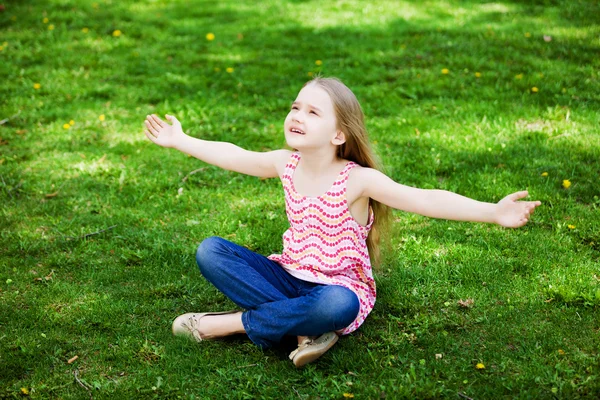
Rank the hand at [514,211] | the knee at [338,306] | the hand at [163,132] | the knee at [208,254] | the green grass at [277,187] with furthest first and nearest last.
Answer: the hand at [163,132], the knee at [208,254], the green grass at [277,187], the knee at [338,306], the hand at [514,211]

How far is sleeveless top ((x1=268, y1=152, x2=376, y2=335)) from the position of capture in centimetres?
306

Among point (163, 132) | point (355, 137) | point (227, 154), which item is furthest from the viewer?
point (163, 132)

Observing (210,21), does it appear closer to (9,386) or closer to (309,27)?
(309,27)

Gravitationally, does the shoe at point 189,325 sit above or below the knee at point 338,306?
below

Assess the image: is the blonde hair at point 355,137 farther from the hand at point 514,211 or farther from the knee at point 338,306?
the hand at point 514,211

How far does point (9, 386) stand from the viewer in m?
2.83

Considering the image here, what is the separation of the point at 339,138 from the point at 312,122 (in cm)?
17

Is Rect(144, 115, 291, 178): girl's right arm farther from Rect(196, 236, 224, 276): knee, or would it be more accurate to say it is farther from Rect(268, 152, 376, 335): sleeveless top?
Rect(196, 236, 224, 276): knee

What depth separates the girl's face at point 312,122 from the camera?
3.01m

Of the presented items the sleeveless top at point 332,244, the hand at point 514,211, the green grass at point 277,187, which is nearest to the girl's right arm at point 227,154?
the sleeveless top at point 332,244

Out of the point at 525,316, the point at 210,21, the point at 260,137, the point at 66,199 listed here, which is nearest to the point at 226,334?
the point at 525,316

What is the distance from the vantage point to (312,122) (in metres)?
3.01

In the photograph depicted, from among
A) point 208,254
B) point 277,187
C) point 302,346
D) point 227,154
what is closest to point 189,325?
point 208,254

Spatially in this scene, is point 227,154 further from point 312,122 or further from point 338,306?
point 338,306
